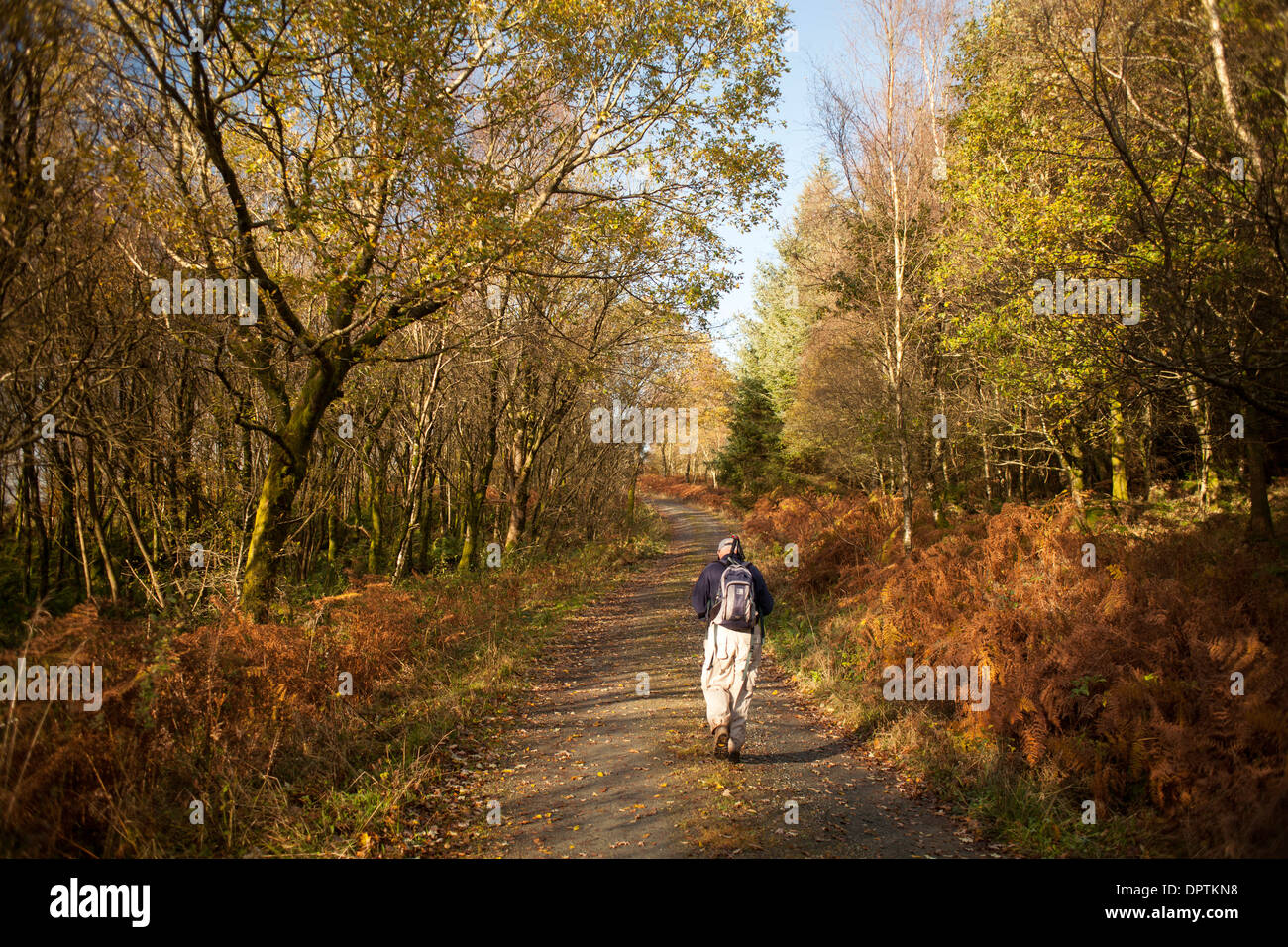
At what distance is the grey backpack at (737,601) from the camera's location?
6.54 m

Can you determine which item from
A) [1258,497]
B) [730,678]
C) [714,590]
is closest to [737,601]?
[714,590]

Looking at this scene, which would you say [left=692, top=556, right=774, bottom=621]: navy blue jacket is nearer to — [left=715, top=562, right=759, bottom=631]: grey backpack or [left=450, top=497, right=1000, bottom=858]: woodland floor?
[left=715, top=562, right=759, bottom=631]: grey backpack

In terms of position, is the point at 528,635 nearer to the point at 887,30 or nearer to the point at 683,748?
the point at 683,748

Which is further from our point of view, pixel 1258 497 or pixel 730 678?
pixel 1258 497

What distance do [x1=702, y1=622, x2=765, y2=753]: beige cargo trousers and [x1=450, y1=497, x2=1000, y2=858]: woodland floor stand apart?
1.13 feet

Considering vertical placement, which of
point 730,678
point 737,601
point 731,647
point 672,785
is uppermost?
point 737,601

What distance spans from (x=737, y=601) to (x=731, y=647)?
0.43 m

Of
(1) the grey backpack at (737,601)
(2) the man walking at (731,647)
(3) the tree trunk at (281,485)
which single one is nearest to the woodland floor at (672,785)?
(2) the man walking at (731,647)

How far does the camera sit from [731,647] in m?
6.54

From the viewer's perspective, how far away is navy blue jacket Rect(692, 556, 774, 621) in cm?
666

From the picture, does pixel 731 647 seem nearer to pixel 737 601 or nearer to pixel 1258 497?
pixel 737 601

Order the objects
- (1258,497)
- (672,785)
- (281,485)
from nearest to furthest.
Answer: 1. (672,785)
2. (281,485)
3. (1258,497)

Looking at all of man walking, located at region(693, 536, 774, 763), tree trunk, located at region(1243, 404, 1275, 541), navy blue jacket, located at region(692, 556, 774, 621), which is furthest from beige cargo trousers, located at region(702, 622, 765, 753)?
tree trunk, located at region(1243, 404, 1275, 541)

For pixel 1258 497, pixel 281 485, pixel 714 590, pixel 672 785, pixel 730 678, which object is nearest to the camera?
pixel 672 785
